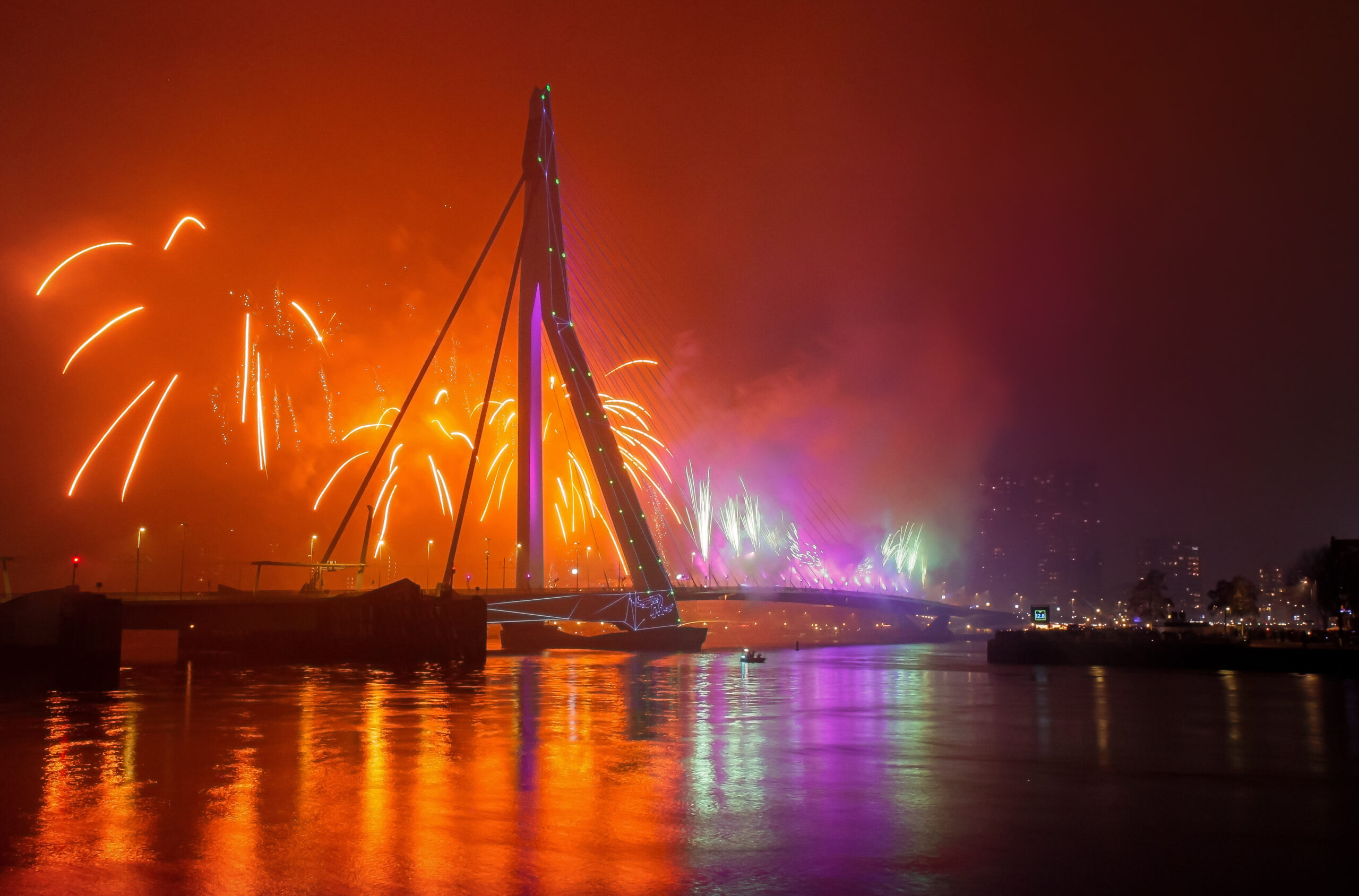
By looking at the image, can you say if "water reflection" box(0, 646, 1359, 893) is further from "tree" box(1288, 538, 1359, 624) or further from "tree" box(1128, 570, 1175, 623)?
"tree" box(1128, 570, 1175, 623)

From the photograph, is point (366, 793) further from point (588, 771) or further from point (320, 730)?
point (320, 730)

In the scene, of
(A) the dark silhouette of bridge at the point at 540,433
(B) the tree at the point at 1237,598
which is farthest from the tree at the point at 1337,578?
(A) the dark silhouette of bridge at the point at 540,433

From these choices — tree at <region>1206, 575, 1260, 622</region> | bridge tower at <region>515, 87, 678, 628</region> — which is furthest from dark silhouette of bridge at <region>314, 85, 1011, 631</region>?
tree at <region>1206, 575, 1260, 622</region>

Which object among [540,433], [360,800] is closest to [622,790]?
[360,800]

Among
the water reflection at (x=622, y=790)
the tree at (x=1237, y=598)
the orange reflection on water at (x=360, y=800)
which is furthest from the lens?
the tree at (x=1237, y=598)

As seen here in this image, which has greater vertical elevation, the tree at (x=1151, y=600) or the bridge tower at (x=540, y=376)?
the bridge tower at (x=540, y=376)

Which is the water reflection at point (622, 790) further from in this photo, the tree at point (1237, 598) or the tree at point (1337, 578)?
the tree at point (1237, 598)

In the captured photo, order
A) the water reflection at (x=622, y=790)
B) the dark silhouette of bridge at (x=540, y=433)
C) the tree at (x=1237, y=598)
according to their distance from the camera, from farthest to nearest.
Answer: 1. the tree at (x=1237, y=598)
2. the dark silhouette of bridge at (x=540, y=433)
3. the water reflection at (x=622, y=790)

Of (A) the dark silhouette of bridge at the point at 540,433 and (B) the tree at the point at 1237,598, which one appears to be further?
(B) the tree at the point at 1237,598
